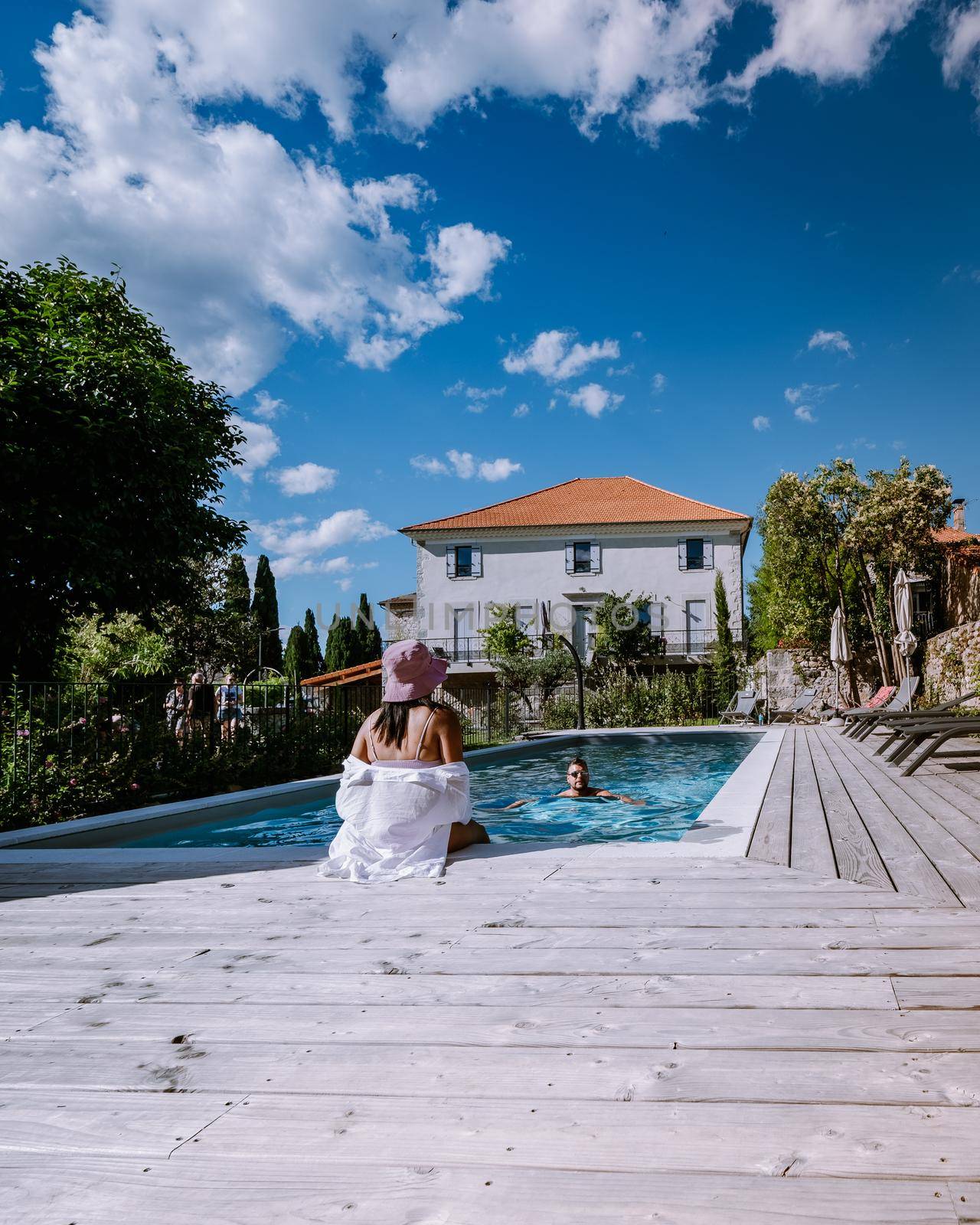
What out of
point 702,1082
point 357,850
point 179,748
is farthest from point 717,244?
point 702,1082

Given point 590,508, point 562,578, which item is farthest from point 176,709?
point 590,508

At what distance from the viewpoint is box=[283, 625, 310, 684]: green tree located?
45094 mm

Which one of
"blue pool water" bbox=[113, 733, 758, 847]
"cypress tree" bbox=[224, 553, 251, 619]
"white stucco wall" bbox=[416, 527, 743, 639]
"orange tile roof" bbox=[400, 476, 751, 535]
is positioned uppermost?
"orange tile roof" bbox=[400, 476, 751, 535]

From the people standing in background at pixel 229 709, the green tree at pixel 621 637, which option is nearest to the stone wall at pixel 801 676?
the green tree at pixel 621 637

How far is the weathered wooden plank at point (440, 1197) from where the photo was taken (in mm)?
1188

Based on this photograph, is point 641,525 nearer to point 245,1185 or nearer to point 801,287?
point 801,287

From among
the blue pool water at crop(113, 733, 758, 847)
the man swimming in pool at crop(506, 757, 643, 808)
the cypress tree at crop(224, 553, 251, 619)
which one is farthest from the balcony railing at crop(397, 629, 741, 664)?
the man swimming in pool at crop(506, 757, 643, 808)

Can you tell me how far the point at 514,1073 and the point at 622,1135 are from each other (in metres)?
0.32

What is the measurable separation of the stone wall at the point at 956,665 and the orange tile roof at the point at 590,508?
15.9 meters

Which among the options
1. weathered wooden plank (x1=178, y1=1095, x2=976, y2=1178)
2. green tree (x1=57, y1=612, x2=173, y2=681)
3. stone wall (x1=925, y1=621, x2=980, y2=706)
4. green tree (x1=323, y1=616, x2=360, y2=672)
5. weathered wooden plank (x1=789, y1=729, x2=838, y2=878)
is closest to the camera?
weathered wooden plank (x1=178, y1=1095, x2=976, y2=1178)

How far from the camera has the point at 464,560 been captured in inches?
1366

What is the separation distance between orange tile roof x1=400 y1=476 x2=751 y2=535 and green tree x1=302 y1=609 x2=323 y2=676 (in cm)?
1606

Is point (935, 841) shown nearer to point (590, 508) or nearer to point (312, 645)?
point (590, 508)

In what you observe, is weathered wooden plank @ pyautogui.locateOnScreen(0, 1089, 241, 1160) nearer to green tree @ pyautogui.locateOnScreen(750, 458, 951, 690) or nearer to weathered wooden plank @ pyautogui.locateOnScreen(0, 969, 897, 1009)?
weathered wooden plank @ pyautogui.locateOnScreen(0, 969, 897, 1009)
